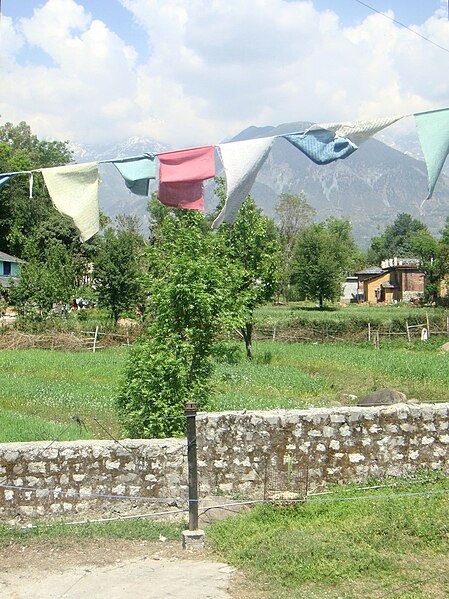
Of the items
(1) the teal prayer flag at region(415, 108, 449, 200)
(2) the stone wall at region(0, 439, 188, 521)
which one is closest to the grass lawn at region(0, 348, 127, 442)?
(2) the stone wall at region(0, 439, 188, 521)

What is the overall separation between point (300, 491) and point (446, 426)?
2.36 meters

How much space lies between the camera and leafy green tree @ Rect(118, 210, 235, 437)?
1197 centimetres

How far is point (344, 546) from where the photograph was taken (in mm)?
7043

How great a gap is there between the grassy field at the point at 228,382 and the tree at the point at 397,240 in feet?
370

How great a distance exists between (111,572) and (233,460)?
8.92 feet

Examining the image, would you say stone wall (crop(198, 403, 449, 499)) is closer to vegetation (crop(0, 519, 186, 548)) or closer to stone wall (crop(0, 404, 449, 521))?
stone wall (crop(0, 404, 449, 521))

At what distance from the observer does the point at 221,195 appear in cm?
2942

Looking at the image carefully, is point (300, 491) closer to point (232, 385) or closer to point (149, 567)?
point (149, 567)

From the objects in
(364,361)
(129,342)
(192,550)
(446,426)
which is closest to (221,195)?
(364,361)

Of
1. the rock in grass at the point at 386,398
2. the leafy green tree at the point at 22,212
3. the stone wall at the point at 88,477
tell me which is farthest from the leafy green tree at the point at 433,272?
the stone wall at the point at 88,477

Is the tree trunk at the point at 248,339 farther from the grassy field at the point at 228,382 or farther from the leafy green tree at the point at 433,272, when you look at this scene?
the leafy green tree at the point at 433,272

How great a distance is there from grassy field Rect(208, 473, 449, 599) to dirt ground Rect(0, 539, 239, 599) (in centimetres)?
34

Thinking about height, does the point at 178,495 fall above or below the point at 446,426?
below

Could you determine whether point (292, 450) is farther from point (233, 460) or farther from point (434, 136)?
point (434, 136)
